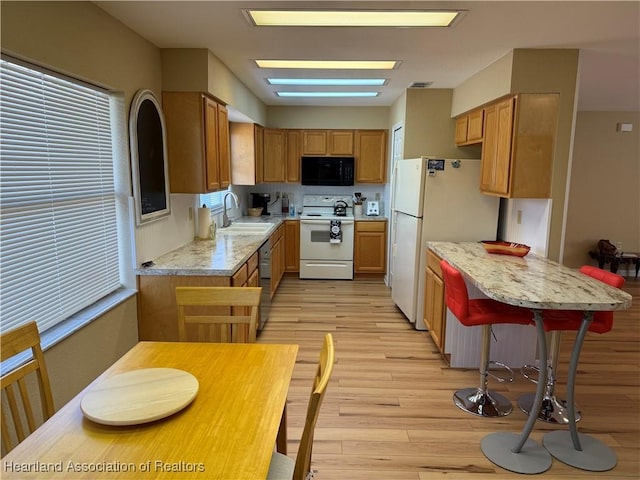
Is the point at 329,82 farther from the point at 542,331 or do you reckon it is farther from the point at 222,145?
the point at 542,331

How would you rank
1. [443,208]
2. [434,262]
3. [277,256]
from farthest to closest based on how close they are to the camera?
1. [277,256]
2. [443,208]
3. [434,262]

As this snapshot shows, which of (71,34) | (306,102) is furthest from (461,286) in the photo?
(306,102)

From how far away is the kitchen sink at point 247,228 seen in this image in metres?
4.60

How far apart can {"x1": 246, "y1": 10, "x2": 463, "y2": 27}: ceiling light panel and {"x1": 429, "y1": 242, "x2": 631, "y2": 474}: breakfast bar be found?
156cm

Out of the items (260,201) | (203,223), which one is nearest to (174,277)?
(203,223)

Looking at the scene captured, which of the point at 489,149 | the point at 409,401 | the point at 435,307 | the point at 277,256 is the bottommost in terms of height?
the point at 409,401

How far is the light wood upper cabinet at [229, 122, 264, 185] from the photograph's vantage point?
5379 mm

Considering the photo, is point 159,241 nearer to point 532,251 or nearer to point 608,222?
point 532,251

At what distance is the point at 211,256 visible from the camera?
10.8 feet

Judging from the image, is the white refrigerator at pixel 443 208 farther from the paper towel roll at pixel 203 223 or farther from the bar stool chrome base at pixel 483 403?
the paper towel roll at pixel 203 223

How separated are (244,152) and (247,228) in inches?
45.1

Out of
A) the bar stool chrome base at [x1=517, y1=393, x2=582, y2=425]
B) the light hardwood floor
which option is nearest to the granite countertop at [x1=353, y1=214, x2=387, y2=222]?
the light hardwood floor

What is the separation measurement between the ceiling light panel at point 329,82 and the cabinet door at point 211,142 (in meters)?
1.04

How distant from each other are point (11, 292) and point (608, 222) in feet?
23.6
